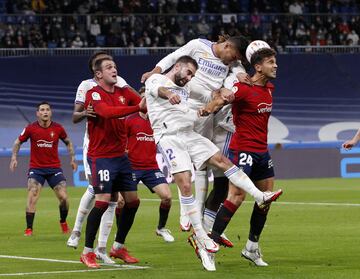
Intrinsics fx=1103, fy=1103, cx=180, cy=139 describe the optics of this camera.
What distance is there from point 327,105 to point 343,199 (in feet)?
47.0

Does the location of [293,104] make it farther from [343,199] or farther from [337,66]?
[343,199]

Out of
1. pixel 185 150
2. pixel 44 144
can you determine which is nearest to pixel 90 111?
pixel 185 150

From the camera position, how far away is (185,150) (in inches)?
527

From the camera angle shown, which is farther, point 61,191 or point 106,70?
point 61,191

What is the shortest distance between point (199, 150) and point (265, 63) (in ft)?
4.33

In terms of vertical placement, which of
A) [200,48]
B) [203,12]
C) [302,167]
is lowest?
[302,167]

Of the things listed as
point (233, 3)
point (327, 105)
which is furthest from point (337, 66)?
point (233, 3)

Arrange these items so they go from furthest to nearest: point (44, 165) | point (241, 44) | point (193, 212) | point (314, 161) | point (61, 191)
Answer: point (314, 161) < point (44, 165) < point (61, 191) < point (241, 44) < point (193, 212)

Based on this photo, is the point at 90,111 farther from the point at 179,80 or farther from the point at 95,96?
the point at 179,80

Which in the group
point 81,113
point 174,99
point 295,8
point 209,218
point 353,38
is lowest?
point 353,38

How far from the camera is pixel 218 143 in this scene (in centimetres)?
1540

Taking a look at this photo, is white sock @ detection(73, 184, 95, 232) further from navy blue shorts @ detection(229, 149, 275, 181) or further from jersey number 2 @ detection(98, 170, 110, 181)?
navy blue shorts @ detection(229, 149, 275, 181)

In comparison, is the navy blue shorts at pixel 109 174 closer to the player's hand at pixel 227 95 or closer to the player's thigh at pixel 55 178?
the player's hand at pixel 227 95

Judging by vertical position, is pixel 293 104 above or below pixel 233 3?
below
